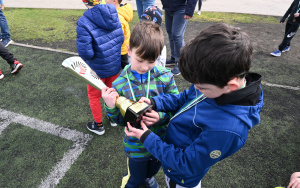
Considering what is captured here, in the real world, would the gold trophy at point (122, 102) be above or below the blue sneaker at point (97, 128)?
above

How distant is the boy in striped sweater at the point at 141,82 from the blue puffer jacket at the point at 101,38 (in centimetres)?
84

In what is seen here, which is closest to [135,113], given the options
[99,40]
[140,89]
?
[140,89]

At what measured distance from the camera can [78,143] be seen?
2.74 metres

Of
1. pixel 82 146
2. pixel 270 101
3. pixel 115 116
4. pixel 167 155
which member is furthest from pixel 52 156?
pixel 270 101

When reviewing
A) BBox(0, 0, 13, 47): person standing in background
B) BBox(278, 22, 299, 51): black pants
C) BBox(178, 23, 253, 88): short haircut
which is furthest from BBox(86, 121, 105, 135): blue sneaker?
BBox(278, 22, 299, 51): black pants

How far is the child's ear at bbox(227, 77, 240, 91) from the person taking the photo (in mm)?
936

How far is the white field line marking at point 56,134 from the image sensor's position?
2.33m

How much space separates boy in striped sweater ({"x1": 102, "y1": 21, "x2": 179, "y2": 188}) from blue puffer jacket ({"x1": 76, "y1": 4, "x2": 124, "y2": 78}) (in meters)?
0.84

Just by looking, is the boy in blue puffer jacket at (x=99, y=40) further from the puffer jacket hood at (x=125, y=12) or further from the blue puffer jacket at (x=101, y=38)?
the puffer jacket hood at (x=125, y=12)

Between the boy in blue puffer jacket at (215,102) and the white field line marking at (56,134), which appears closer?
the boy in blue puffer jacket at (215,102)

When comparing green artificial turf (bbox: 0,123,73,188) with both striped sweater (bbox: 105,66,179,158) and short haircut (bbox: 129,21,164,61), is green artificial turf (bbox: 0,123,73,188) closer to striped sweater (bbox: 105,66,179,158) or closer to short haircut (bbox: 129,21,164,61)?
striped sweater (bbox: 105,66,179,158)

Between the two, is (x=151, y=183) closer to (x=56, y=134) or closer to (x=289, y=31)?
(x=56, y=134)

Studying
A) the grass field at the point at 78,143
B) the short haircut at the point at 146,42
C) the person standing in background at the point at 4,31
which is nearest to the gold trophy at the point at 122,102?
the short haircut at the point at 146,42

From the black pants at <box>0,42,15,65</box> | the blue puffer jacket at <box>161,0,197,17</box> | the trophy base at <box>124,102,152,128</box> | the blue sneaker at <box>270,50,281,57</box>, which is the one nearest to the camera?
the trophy base at <box>124,102,152,128</box>
